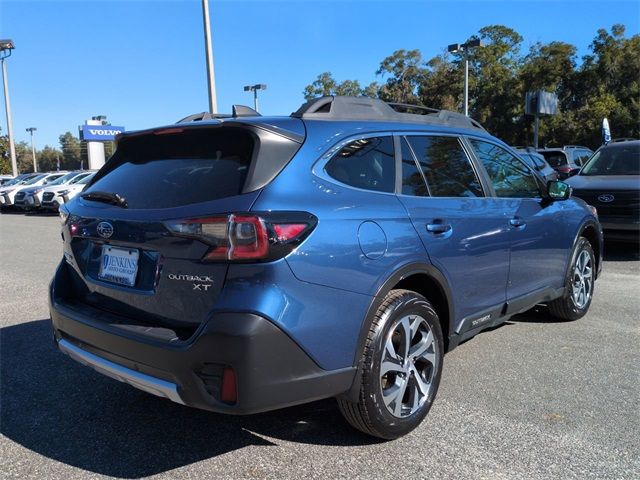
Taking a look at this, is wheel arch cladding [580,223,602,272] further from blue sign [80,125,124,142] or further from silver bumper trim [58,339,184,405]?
blue sign [80,125,124,142]

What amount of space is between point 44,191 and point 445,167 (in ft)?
72.4

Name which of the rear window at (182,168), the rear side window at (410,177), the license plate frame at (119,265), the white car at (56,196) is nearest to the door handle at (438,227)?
the rear side window at (410,177)

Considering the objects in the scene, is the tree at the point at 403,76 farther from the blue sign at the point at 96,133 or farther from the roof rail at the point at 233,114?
the roof rail at the point at 233,114

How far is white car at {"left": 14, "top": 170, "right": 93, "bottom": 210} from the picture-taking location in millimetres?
22402

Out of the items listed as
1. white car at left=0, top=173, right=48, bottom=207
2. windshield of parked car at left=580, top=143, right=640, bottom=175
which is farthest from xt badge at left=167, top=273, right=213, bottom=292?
white car at left=0, top=173, right=48, bottom=207

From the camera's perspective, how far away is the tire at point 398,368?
288 centimetres

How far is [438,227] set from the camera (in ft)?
11.0

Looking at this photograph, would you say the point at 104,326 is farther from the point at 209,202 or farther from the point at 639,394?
the point at 639,394

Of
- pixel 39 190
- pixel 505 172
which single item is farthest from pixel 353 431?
pixel 39 190

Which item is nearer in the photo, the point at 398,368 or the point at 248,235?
the point at 248,235

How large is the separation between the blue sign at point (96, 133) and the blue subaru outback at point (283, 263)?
3803 cm

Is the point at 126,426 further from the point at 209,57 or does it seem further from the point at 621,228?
the point at 209,57

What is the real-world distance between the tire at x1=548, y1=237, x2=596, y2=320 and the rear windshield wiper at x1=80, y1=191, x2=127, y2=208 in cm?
398

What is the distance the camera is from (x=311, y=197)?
2715 millimetres
